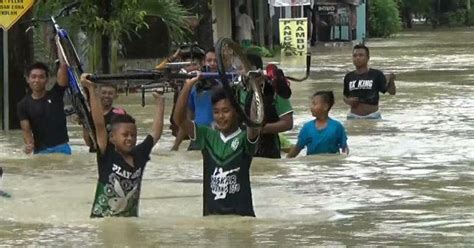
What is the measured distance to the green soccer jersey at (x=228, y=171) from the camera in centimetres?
897

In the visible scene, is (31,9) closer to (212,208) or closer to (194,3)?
(212,208)

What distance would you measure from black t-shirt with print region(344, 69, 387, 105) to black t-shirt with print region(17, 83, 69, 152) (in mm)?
5181

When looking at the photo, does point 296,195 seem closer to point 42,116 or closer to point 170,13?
point 42,116

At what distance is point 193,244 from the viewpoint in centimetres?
848

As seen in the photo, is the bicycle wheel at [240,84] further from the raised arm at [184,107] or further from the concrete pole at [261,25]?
the concrete pole at [261,25]

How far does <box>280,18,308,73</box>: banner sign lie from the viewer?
3506cm

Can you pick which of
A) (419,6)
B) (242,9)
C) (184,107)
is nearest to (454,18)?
(419,6)

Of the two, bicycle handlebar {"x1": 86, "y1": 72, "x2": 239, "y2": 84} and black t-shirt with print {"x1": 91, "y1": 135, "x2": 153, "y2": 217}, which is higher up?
bicycle handlebar {"x1": 86, "y1": 72, "x2": 239, "y2": 84}

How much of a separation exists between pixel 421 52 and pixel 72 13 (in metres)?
21.0

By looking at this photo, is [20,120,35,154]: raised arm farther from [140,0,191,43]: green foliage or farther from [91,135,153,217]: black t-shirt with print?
[140,0,191,43]: green foliage

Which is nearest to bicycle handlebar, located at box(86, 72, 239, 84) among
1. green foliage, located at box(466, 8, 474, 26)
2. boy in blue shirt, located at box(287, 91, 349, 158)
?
boy in blue shirt, located at box(287, 91, 349, 158)

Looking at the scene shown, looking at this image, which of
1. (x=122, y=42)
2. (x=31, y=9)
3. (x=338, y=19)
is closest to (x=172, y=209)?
(x=31, y=9)

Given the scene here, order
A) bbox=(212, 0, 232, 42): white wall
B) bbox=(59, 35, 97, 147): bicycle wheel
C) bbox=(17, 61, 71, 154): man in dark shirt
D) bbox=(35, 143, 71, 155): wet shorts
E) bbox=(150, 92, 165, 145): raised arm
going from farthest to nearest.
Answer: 1. bbox=(212, 0, 232, 42): white wall
2. bbox=(35, 143, 71, 155): wet shorts
3. bbox=(17, 61, 71, 154): man in dark shirt
4. bbox=(59, 35, 97, 147): bicycle wheel
5. bbox=(150, 92, 165, 145): raised arm

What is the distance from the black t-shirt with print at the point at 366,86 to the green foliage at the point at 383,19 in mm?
41998
